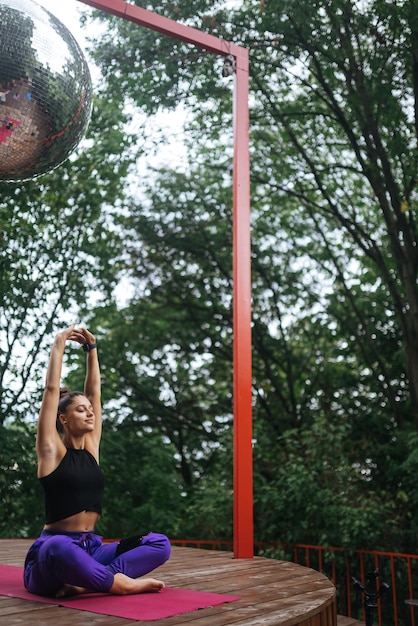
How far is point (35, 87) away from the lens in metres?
2.03

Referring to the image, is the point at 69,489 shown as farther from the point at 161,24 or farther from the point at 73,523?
the point at 161,24

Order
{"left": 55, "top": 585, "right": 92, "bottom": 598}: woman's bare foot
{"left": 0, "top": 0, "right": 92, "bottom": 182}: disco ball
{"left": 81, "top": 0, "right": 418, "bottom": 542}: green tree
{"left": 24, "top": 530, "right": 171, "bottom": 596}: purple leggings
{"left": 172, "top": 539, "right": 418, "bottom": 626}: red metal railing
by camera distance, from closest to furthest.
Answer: {"left": 0, "top": 0, "right": 92, "bottom": 182}: disco ball, {"left": 24, "top": 530, "right": 171, "bottom": 596}: purple leggings, {"left": 55, "top": 585, "right": 92, "bottom": 598}: woman's bare foot, {"left": 172, "top": 539, "right": 418, "bottom": 626}: red metal railing, {"left": 81, "top": 0, "right": 418, "bottom": 542}: green tree

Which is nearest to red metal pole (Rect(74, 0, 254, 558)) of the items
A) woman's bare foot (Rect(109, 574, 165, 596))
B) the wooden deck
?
the wooden deck

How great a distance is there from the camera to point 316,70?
674 cm

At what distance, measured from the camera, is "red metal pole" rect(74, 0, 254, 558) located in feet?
13.4

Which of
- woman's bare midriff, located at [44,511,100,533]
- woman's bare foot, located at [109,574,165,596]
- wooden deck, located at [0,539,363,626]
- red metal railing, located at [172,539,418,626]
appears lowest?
red metal railing, located at [172,539,418,626]

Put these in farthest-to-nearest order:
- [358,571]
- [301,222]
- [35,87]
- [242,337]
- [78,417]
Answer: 1. [301,222]
2. [358,571]
3. [242,337]
4. [78,417]
5. [35,87]

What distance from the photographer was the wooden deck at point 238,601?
213cm

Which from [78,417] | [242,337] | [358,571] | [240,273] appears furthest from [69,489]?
[358,571]

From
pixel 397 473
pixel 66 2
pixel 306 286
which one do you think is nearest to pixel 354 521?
pixel 397 473

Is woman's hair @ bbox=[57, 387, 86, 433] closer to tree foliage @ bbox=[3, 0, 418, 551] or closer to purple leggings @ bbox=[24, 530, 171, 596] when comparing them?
purple leggings @ bbox=[24, 530, 171, 596]

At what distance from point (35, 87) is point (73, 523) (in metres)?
1.51

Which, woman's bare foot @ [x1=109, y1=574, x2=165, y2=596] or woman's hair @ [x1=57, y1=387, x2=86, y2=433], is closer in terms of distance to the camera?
woman's bare foot @ [x1=109, y1=574, x2=165, y2=596]

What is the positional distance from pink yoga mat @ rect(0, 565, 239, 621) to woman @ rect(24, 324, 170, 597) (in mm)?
42
